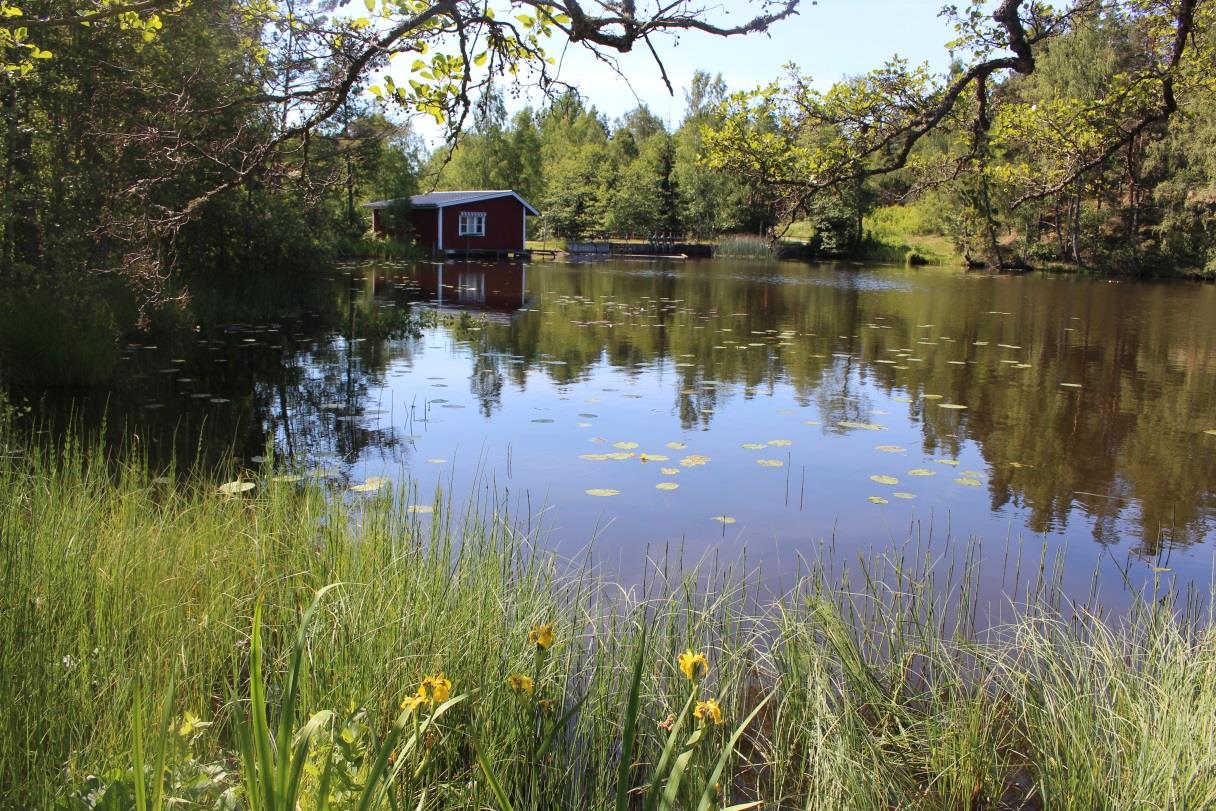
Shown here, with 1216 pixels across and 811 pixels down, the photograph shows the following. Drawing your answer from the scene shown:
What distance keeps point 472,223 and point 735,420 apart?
118 feet

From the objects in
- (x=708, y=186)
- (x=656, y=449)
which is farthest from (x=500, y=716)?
(x=708, y=186)

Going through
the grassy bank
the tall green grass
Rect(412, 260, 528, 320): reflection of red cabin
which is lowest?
the grassy bank

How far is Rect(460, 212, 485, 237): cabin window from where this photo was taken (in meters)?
42.8

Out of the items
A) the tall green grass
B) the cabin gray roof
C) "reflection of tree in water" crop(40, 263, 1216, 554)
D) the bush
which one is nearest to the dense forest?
the bush

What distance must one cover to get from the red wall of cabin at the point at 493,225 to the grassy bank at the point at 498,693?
3997 centimetres

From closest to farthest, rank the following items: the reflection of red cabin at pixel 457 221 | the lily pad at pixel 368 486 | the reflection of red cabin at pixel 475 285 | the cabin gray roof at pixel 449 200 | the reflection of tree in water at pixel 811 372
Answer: the lily pad at pixel 368 486 → the reflection of tree in water at pixel 811 372 → the reflection of red cabin at pixel 475 285 → the cabin gray roof at pixel 449 200 → the reflection of red cabin at pixel 457 221

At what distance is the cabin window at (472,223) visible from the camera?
140 feet

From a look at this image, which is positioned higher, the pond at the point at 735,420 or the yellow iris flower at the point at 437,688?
the yellow iris flower at the point at 437,688

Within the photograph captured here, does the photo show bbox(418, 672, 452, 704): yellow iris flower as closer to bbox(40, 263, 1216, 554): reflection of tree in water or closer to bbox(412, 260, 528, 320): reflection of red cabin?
bbox(40, 263, 1216, 554): reflection of tree in water

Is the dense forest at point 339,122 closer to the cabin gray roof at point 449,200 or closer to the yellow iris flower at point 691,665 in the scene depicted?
the yellow iris flower at point 691,665

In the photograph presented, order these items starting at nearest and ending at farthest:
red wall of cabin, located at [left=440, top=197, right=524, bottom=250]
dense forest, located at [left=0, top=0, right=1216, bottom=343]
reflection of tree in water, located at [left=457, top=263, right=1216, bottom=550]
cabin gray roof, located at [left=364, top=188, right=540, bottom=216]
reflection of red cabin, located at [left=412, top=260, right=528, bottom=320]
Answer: dense forest, located at [left=0, top=0, right=1216, bottom=343] < reflection of tree in water, located at [left=457, top=263, right=1216, bottom=550] < reflection of red cabin, located at [left=412, top=260, right=528, bottom=320] < cabin gray roof, located at [left=364, top=188, right=540, bottom=216] < red wall of cabin, located at [left=440, top=197, right=524, bottom=250]

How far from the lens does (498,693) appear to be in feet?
8.84

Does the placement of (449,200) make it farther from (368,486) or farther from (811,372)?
(368,486)

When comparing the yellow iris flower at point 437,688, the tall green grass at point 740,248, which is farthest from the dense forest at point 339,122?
the tall green grass at point 740,248
